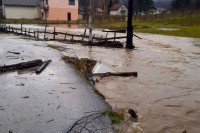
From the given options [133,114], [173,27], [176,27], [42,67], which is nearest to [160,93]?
[133,114]

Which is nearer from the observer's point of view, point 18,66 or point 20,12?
point 18,66

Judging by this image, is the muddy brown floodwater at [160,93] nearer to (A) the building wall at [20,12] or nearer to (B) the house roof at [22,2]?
(A) the building wall at [20,12]

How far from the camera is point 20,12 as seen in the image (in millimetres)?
78312

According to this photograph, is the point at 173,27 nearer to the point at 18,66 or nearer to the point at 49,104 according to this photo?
the point at 18,66

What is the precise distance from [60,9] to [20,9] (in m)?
10.3

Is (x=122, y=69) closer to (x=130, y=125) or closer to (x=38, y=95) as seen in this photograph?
(x=38, y=95)

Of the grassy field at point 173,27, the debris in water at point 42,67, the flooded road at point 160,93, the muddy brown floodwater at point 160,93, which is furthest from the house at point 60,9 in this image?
the debris in water at point 42,67

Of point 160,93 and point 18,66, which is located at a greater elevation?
point 18,66

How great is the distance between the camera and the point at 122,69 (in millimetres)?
15125

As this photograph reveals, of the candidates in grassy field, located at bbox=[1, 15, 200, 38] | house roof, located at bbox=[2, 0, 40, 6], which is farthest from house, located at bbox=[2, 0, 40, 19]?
grassy field, located at bbox=[1, 15, 200, 38]

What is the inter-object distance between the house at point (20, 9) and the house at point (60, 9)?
3.78 m

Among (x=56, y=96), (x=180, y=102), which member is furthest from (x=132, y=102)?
(x=56, y=96)

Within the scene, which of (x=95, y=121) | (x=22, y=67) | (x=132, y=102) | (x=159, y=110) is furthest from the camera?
(x=22, y=67)

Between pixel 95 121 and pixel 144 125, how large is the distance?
112cm
